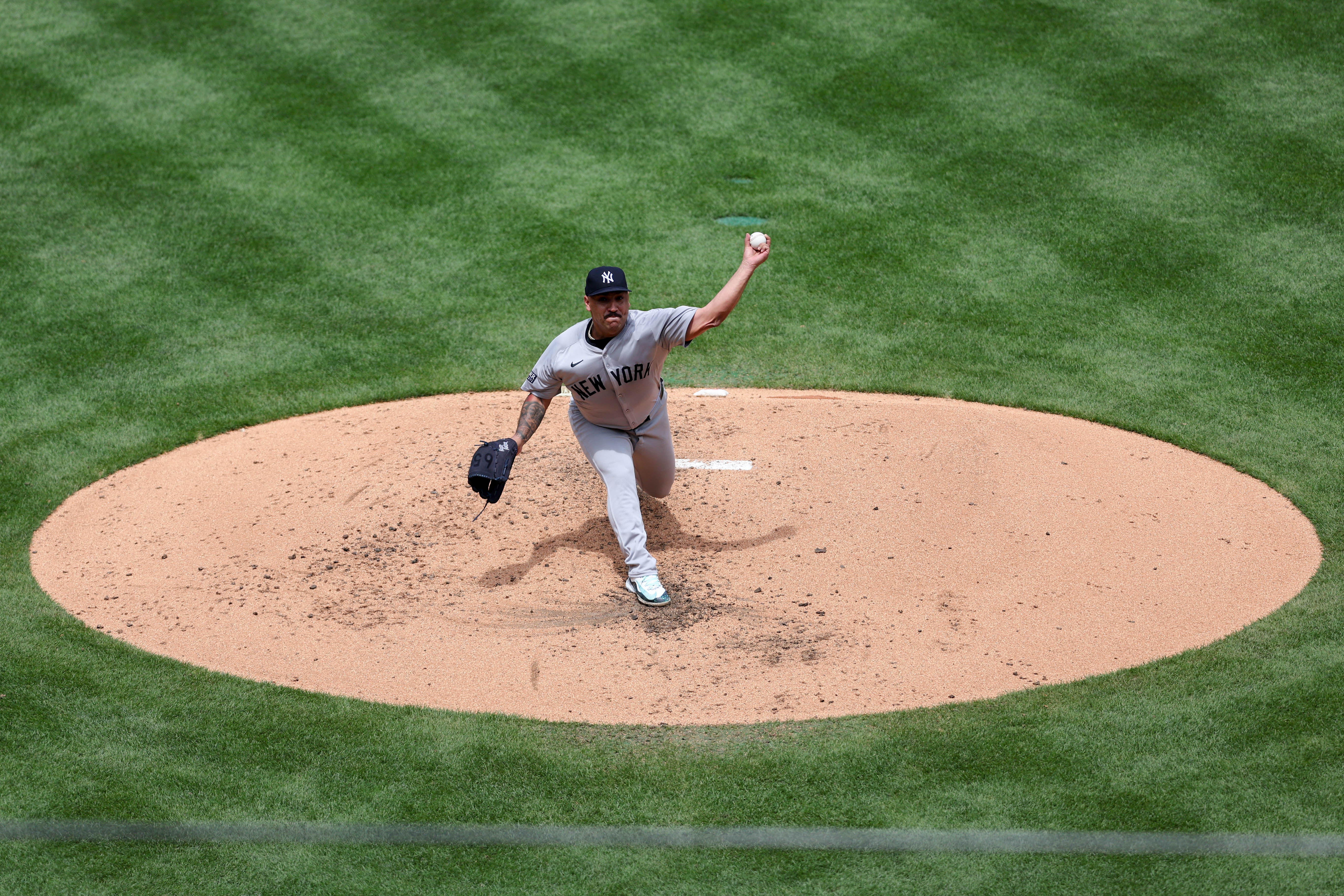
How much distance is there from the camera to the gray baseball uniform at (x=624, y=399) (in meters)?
7.21

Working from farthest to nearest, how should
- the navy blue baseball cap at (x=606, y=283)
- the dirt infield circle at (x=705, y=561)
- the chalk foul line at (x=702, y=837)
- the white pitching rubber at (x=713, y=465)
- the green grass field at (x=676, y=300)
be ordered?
the white pitching rubber at (x=713, y=465) < the navy blue baseball cap at (x=606, y=283) < the dirt infield circle at (x=705, y=561) < the green grass field at (x=676, y=300) < the chalk foul line at (x=702, y=837)

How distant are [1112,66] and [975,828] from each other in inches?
387

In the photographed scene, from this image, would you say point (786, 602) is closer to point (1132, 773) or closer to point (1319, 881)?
point (1132, 773)

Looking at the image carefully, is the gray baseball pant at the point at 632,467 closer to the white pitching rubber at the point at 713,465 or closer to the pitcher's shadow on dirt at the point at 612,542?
the pitcher's shadow on dirt at the point at 612,542

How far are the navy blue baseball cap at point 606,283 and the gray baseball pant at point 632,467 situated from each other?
2.74 ft

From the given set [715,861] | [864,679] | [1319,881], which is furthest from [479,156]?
[1319,881]

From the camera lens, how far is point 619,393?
24.2 ft

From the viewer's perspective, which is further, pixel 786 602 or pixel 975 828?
pixel 786 602

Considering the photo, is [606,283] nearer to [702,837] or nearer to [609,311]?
[609,311]

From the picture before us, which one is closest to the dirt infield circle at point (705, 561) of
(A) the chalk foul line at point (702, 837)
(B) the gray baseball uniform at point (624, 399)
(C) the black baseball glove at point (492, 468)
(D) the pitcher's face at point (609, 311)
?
(B) the gray baseball uniform at point (624, 399)

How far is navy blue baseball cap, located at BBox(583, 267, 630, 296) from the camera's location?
7.03m

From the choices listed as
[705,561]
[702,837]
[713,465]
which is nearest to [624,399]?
[705,561]

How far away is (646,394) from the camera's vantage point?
747 centimetres

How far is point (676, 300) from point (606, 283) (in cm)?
376
